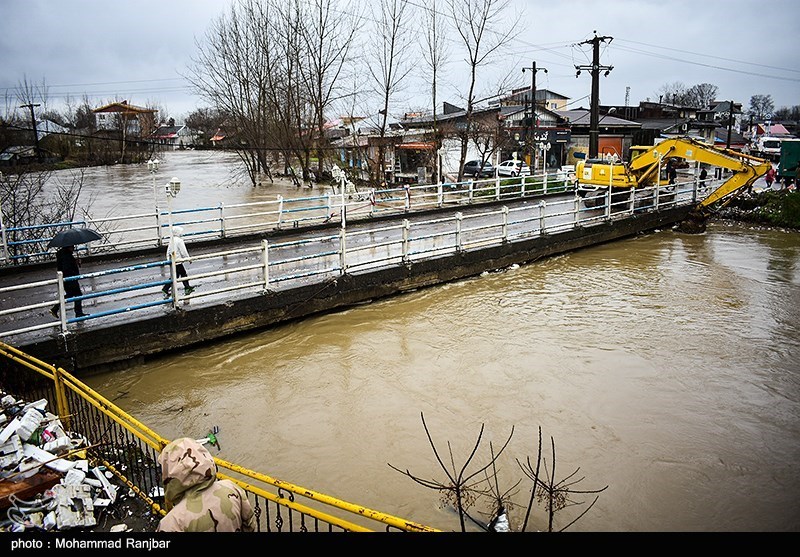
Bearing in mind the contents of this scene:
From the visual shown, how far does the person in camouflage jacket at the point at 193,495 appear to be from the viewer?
11.8ft

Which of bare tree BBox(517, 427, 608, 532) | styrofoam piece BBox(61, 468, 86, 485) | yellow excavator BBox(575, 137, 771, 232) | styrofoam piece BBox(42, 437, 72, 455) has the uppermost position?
yellow excavator BBox(575, 137, 771, 232)

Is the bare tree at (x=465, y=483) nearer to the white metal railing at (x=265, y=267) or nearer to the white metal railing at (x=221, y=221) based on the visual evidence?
the white metal railing at (x=265, y=267)

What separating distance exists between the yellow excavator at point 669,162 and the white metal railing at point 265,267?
1163mm

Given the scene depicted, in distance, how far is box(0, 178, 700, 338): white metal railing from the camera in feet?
33.7

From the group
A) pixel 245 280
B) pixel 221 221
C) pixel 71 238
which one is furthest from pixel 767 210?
pixel 71 238

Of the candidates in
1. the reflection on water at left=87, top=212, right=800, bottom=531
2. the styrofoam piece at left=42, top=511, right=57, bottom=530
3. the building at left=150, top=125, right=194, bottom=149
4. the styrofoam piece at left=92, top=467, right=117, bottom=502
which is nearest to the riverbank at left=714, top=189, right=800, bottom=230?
the reflection on water at left=87, top=212, right=800, bottom=531

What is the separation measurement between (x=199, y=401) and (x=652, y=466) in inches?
270

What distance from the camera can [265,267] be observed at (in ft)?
39.7

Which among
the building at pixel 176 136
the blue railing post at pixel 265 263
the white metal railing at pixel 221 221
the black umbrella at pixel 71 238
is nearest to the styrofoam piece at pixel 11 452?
the black umbrella at pixel 71 238

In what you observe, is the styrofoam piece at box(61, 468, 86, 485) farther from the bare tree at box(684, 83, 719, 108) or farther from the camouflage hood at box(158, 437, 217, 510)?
the bare tree at box(684, 83, 719, 108)

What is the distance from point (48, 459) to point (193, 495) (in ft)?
9.25

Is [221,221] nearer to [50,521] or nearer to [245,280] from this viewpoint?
[245,280]

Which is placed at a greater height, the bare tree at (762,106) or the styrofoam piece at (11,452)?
the bare tree at (762,106)

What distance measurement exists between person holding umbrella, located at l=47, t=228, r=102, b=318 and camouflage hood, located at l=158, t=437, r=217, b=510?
300 inches
